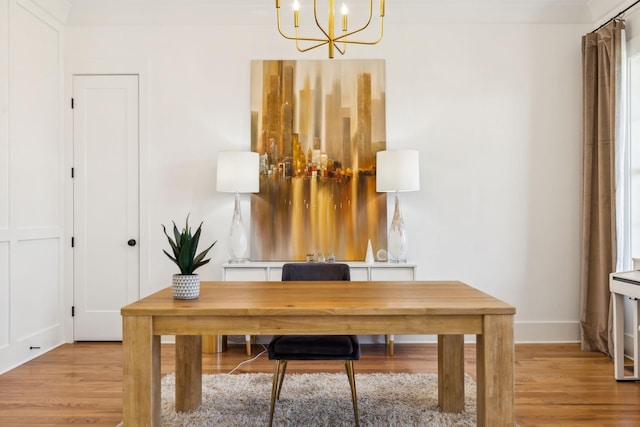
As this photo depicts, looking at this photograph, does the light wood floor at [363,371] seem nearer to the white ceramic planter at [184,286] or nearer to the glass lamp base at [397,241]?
the glass lamp base at [397,241]

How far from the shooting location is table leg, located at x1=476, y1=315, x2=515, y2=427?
1.92 m

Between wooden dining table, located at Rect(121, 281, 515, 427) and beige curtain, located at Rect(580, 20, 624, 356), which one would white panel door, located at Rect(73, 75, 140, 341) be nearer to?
wooden dining table, located at Rect(121, 281, 515, 427)

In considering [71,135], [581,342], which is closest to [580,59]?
[581,342]

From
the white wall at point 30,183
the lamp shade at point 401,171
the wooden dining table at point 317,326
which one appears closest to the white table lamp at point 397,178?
the lamp shade at point 401,171

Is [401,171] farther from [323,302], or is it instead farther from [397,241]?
[323,302]

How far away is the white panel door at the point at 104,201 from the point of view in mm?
4109

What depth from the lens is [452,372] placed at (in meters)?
2.56

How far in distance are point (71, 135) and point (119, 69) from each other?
716mm

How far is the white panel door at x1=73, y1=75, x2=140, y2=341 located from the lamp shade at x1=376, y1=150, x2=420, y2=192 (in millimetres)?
2178

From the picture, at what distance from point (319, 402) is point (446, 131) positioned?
2564 millimetres

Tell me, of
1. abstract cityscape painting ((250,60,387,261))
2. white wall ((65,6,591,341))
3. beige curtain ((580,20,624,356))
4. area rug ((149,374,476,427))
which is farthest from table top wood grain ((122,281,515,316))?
beige curtain ((580,20,624,356))

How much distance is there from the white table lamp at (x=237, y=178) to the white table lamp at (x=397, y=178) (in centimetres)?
103

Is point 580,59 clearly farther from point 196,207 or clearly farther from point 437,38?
point 196,207

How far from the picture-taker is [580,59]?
4.09m
